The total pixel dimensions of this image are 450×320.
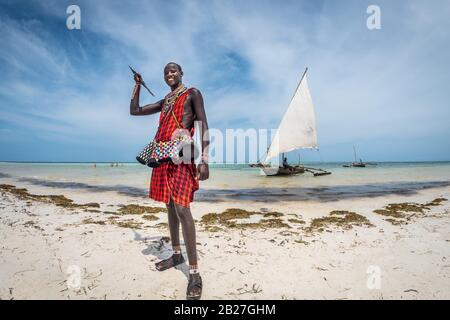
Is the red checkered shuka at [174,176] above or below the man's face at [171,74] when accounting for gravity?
below

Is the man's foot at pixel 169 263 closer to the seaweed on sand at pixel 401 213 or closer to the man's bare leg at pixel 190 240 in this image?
the man's bare leg at pixel 190 240

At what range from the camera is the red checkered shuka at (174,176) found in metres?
2.65

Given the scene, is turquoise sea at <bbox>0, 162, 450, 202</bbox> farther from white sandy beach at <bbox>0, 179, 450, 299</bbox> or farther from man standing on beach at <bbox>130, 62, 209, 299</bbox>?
man standing on beach at <bbox>130, 62, 209, 299</bbox>

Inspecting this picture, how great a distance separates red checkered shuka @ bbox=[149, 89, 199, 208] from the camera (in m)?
2.65

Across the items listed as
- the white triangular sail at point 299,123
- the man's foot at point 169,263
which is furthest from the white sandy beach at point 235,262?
the white triangular sail at point 299,123

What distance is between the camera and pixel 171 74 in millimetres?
2932

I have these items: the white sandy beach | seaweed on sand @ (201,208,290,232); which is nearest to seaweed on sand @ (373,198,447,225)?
the white sandy beach

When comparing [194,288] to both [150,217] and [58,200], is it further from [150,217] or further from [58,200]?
[58,200]

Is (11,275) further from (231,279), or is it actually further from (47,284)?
(231,279)

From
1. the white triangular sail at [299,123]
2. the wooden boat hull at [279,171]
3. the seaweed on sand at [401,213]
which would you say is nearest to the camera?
the seaweed on sand at [401,213]

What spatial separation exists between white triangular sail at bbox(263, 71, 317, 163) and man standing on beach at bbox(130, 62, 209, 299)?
2915 cm

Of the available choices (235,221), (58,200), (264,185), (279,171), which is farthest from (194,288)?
(279,171)

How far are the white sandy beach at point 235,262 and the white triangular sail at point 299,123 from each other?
1032 inches
